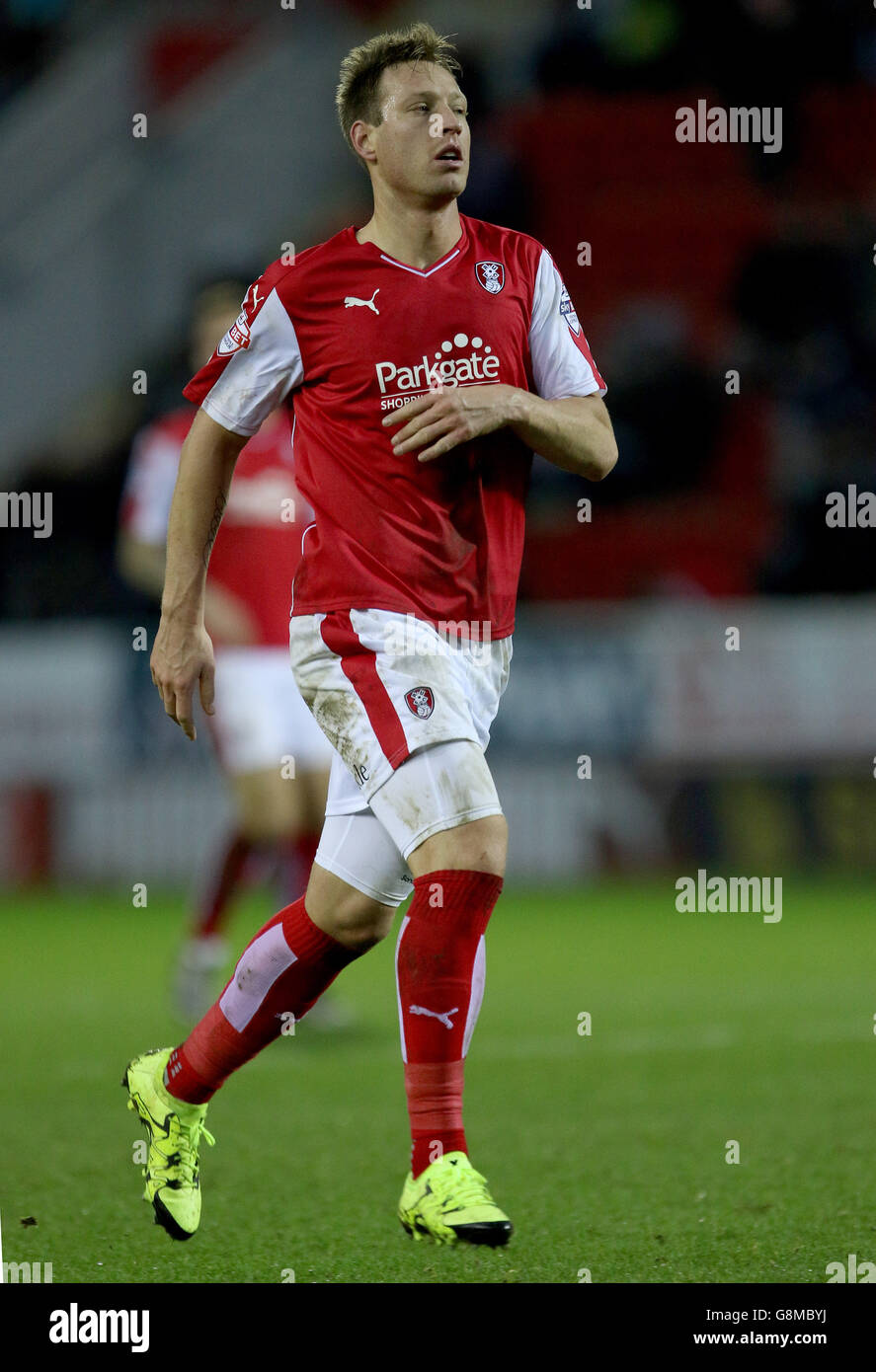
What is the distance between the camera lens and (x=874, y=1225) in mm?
3670

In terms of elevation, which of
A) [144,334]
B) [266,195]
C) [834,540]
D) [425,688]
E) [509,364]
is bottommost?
[425,688]

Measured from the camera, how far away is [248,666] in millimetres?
6977

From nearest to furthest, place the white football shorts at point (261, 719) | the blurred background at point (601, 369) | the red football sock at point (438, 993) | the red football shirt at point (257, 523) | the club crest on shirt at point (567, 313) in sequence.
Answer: the red football sock at point (438, 993)
the club crest on shirt at point (567, 313)
the white football shorts at point (261, 719)
the red football shirt at point (257, 523)
the blurred background at point (601, 369)

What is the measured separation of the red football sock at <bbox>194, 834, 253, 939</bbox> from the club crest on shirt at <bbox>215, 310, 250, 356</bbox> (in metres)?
3.29

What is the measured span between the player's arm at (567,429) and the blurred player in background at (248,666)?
2940 millimetres

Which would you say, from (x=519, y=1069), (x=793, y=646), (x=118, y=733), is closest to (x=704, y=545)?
(x=793, y=646)

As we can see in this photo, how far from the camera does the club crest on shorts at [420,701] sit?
360cm

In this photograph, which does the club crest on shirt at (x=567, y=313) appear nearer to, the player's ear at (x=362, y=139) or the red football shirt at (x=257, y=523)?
the player's ear at (x=362, y=139)

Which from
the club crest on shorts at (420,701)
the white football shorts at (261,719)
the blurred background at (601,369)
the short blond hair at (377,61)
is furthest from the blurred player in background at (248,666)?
the blurred background at (601,369)

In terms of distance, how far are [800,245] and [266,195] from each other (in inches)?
177

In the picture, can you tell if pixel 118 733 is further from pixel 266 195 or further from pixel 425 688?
pixel 425 688
